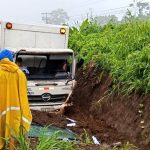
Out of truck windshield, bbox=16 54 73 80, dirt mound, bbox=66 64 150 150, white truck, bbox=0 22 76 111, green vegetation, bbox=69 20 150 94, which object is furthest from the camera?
truck windshield, bbox=16 54 73 80

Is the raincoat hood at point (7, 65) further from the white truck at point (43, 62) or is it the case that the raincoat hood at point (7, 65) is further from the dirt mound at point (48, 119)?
the white truck at point (43, 62)

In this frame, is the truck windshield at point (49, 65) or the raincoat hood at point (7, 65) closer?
the raincoat hood at point (7, 65)

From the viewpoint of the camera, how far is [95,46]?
61.4ft

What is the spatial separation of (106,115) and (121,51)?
99.1 inches

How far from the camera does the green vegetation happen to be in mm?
13555

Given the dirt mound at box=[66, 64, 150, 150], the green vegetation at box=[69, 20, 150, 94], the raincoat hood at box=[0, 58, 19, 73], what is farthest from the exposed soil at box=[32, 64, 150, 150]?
the raincoat hood at box=[0, 58, 19, 73]

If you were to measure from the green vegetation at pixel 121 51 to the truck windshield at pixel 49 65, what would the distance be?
1464mm

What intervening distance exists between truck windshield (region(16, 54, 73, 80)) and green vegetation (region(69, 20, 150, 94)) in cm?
146

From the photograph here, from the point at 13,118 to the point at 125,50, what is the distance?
8610mm

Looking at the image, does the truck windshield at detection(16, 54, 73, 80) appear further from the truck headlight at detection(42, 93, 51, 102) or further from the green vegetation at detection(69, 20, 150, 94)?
the green vegetation at detection(69, 20, 150, 94)

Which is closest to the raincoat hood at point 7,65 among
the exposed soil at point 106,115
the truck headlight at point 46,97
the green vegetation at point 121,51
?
the exposed soil at point 106,115

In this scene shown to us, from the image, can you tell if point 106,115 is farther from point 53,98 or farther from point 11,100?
point 11,100

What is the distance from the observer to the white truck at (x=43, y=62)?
1435cm

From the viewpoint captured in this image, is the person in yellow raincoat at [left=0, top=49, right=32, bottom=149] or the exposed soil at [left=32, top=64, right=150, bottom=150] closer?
the person in yellow raincoat at [left=0, top=49, right=32, bottom=149]
